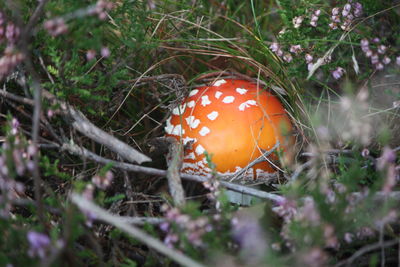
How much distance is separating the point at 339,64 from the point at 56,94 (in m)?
1.62

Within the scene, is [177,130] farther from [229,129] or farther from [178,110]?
[229,129]

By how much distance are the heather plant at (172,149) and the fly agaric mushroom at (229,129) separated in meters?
0.09

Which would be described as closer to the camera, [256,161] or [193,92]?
[256,161]

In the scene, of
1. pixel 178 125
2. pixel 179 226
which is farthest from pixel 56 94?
pixel 179 226

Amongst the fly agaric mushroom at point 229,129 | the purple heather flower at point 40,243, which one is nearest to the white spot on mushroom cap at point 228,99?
the fly agaric mushroom at point 229,129

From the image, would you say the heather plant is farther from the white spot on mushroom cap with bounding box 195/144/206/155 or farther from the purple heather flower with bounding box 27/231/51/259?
the white spot on mushroom cap with bounding box 195/144/206/155

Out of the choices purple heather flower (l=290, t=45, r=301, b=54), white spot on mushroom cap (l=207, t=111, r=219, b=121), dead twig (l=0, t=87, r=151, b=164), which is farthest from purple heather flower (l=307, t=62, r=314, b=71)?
dead twig (l=0, t=87, r=151, b=164)

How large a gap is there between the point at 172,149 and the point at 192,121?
0.25m

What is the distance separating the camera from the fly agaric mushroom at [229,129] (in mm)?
2340

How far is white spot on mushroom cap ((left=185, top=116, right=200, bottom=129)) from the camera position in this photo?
95.0 inches

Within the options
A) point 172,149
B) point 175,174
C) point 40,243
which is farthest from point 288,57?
point 40,243

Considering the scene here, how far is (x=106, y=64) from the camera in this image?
2.34 m

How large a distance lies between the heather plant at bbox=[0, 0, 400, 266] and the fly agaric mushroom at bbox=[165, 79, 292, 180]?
0.09 meters

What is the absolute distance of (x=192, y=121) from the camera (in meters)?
2.44
